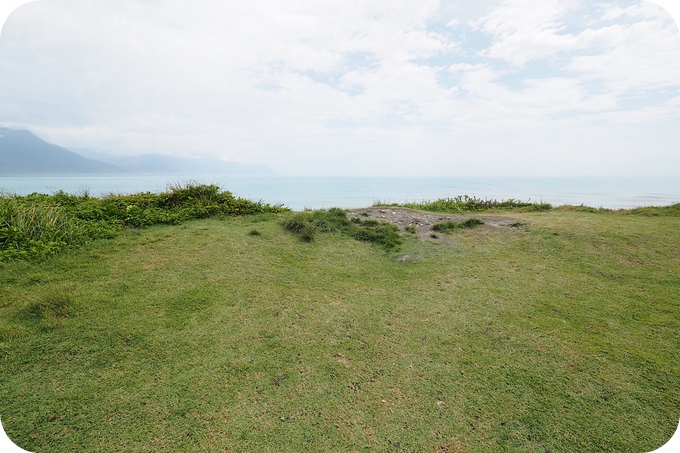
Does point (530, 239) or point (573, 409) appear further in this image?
point (530, 239)

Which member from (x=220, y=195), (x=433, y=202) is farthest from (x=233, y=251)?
(x=433, y=202)

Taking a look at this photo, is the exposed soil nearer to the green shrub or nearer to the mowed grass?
the green shrub

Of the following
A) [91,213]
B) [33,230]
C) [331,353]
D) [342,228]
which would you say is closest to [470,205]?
[342,228]

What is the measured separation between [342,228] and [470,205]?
5908 mm

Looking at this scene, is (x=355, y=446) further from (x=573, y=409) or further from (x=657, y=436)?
(x=657, y=436)

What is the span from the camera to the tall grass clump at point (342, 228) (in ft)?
20.6

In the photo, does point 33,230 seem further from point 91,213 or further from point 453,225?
point 453,225

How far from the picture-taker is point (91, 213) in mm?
5812

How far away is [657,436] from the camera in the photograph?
7.27ft

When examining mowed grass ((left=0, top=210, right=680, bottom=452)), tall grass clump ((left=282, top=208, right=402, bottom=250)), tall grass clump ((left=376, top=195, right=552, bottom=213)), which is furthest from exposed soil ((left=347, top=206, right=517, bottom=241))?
mowed grass ((left=0, top=210, right=680, bottom=452))

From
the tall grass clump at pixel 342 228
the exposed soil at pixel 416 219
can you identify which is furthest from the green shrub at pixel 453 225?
the tall grass clump at pixel 342 228

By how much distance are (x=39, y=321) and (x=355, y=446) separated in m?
3.26

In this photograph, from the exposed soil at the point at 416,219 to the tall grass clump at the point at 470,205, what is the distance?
60.0 inches

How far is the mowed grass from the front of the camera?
2223 mm
